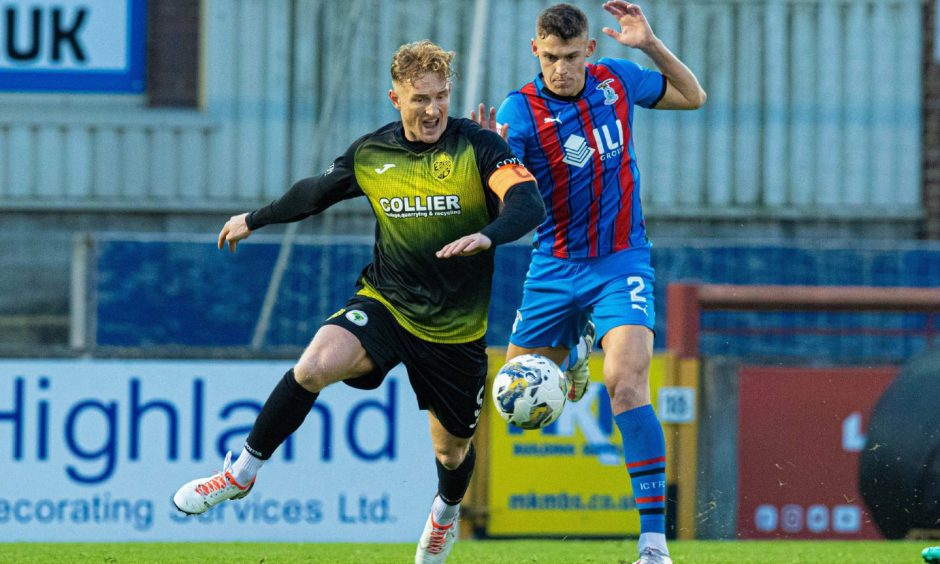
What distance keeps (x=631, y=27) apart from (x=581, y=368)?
160 centimetres

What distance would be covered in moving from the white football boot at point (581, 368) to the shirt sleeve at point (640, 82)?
3.44 ft

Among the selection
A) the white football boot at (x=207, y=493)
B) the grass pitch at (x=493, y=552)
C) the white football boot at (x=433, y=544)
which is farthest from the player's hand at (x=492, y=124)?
the grass pitch at (x=493, y=552)

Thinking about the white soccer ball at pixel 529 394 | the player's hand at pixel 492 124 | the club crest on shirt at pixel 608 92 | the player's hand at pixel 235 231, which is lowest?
the white soccer ball at pixel 529 394

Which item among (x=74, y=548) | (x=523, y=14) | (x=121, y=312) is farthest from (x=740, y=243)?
(x=74, y=548)

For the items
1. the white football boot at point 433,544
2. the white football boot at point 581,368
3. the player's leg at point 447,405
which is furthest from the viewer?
the white football boot at point 581,368

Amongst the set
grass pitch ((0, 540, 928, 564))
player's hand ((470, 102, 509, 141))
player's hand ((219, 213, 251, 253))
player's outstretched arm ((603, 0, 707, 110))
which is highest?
player's outstretched arm ((603, 0, 707, 110))

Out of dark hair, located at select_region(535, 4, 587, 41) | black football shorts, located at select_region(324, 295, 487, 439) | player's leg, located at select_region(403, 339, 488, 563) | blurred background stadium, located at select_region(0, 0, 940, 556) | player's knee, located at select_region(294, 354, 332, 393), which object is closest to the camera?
player's knee, located at select_region(294, 354, 332, 393)

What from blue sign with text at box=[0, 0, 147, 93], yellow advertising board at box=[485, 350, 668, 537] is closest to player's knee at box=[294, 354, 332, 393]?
yellow advertising board at box=[485, 350, 668, 537]

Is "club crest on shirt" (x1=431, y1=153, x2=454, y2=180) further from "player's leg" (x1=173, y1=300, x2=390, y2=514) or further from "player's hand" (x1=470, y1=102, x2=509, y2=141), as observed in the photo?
"player's leg" (x1=173, y1=300, x2=390, y2=514)

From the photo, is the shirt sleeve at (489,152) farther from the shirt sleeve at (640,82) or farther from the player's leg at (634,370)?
the shirt sleeve at (640,82)

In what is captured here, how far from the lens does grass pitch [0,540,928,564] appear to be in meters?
7.37

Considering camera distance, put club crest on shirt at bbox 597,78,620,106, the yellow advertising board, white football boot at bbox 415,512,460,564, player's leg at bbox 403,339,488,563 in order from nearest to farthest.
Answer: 1. player's leg at bbox 403,339,488,563
2. white football boot at bbox 415,512,460,564
3. club crest on shirt at bbox 597,78,620,106
4. the yellow advertising board

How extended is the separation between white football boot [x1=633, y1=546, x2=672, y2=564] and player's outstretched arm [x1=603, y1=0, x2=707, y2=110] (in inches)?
77.6

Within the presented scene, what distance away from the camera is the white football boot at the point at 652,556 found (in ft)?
19.2
